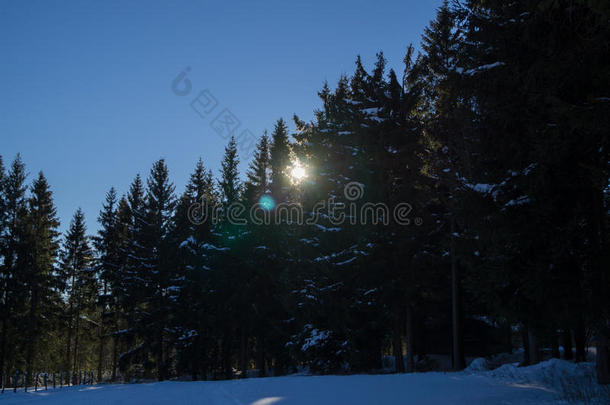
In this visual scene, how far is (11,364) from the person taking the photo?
34.5 m

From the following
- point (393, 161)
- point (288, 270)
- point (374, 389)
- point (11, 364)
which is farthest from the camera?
point (11, 364)

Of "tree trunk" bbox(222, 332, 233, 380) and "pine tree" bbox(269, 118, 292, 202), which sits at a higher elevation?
"pine tree" bbox(269, 118, 292, 202)

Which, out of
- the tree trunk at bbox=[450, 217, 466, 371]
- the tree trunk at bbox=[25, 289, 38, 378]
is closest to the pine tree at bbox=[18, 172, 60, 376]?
the tree trunk at bbox=[25, 289, 38, 378]

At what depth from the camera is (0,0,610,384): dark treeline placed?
996 centimetres

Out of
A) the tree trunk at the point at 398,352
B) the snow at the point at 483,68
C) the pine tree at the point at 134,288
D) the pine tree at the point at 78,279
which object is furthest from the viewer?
the pine tree at the point at 78,279

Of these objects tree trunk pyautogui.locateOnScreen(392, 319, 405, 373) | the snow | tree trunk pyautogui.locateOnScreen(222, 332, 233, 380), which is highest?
the snow

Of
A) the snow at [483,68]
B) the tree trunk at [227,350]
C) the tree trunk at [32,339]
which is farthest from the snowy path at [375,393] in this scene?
the tree trunk at [32,339]

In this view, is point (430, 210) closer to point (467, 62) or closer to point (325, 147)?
point (325, 147)

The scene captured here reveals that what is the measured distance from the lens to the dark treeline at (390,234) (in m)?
9.96

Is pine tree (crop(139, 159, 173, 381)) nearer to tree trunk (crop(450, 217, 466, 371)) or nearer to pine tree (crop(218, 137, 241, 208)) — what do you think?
pine tree (crop(218, 137, 241, 208))

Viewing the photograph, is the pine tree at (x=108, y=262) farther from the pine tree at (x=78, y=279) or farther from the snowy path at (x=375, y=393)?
the snowy path at (x=375, y=393)

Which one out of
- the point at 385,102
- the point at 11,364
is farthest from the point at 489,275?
the point at 11,364

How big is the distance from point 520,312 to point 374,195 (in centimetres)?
1043

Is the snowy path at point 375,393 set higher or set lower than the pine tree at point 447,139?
lower
